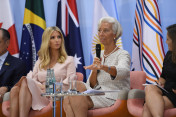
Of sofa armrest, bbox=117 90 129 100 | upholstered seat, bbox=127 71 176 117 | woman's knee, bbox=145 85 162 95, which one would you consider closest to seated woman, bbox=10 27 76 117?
sofa armrest, bbox=117 90 129 100

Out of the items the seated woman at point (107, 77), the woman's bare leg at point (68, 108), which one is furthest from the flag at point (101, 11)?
the woman's bare leg at point (68, 108)

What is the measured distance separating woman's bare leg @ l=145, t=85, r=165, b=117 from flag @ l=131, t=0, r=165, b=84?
159 cm

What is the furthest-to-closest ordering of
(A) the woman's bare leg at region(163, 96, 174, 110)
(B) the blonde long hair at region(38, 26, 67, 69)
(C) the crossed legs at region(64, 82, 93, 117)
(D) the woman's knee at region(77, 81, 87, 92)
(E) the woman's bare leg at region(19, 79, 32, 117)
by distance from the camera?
(B) the blonde long hair at region(38, 26, 67, 69) < (E) the woman's bare leg at region(19, 79, 32, 117) < (D) the woman's knee at region(77, 81, 87, 92) < (C) the crossed legs at region(64, 82, 93, 117) < (A) the woman's bare leg at region(163, 96, 174, 110)

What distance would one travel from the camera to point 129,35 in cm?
552

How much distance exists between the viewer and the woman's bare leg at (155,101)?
2890 millimetres

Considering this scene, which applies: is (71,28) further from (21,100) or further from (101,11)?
(21,100)

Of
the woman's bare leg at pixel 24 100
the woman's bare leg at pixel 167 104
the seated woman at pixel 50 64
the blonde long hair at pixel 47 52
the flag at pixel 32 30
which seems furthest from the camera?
the flag at pixel 32 30

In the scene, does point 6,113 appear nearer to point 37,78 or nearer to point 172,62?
point 37,78

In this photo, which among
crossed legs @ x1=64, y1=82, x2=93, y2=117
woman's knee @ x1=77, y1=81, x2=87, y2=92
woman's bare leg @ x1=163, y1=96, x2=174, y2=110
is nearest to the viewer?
woman's bare leg @ x1=163, y1=96, x2=174, y2=110

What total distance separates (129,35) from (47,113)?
230 cm

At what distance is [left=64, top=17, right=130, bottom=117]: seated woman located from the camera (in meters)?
3.29

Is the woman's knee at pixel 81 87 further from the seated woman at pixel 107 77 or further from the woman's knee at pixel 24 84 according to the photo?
the woman's knee at pixel 24 84

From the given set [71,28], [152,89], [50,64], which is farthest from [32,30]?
[152,89]

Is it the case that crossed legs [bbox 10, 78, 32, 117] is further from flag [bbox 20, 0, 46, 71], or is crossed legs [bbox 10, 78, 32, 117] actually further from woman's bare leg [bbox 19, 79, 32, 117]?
flag [bbox 20, 0, 46, 71]
